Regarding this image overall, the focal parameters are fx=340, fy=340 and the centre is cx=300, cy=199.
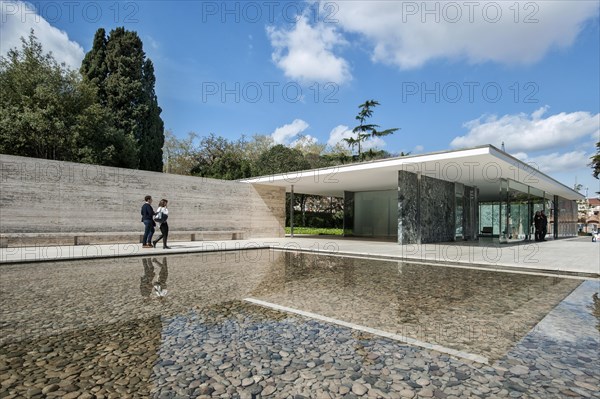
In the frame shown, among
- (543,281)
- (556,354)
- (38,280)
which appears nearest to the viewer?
(556,354)

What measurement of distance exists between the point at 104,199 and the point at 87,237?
1562 millimetres

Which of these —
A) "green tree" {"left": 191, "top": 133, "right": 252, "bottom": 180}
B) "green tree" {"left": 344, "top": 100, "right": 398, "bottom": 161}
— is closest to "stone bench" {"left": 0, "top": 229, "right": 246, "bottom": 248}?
"green tree" {"left": 191, "top": 133, "right": 252, "bottom": 180}

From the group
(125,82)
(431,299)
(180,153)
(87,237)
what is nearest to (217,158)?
(180,153)

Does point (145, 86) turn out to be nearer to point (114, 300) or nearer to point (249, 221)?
point (249, 221)

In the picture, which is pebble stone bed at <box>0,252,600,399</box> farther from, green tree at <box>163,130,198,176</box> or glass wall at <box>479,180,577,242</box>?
green tree at <box>163,130,198,176</box>

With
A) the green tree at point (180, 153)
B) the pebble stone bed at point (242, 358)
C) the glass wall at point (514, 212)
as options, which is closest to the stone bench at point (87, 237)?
the pebble stone bed at point (242, 358)

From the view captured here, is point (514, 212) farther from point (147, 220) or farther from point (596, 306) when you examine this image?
point (147, 220)

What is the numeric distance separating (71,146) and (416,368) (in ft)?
64.5

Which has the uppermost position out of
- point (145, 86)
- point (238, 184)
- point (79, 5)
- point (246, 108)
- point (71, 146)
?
point (145, 86)

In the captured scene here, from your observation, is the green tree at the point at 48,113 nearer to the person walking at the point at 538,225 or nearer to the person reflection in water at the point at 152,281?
the person reflection in water at the point at 152,281

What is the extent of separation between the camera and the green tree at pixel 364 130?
30309 mm

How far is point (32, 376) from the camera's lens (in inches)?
92.6

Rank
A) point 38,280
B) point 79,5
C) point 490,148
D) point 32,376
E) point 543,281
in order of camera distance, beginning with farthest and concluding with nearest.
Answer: point 79,5
point 490,148
point 543,281
point 38,280
point 32,376

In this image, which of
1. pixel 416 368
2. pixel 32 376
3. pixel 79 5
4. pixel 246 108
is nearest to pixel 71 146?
pixel 79 5
